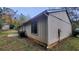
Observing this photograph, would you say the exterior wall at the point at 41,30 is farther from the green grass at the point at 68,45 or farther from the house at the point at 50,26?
the green grass at the point at 68,45

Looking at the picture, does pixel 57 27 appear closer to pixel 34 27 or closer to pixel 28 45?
pixel 34 27

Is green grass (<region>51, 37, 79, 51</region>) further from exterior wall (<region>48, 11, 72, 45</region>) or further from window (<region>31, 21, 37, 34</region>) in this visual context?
window (<region>31, 21, 37, 34</region>)

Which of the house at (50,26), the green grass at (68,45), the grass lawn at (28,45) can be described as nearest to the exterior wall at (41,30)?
the house at (50,26)

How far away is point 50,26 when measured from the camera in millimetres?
4473

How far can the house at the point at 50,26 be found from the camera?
4466mm

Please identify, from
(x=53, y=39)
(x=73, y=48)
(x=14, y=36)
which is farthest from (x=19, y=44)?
(x=73, y=48)

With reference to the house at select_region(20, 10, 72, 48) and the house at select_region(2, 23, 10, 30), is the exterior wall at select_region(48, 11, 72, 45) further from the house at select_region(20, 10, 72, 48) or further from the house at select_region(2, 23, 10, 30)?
the house at select_region(2, 23, 10, 30)

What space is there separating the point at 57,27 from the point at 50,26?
0.36ft

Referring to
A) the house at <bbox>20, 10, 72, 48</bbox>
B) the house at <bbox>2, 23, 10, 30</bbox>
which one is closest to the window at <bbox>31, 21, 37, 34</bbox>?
the house at <bbox>20, 10, 72, 48</bbox>

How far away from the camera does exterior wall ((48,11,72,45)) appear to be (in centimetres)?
447

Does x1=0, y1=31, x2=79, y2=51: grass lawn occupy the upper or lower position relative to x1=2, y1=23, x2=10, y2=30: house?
lower

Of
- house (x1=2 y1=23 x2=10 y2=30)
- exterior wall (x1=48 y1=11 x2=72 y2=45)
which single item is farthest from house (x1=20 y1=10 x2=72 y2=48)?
house (x1=2 y1=23 x2=10 y2=30)

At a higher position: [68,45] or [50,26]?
[50,26]

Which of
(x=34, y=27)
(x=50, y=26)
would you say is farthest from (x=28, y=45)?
(x=50, y=26)
